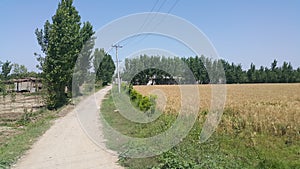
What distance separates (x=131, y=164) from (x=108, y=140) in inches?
125

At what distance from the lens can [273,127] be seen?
983 centimetres

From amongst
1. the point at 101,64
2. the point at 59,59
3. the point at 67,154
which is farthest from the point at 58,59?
the point at 67,154

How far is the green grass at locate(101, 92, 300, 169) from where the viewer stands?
5.88m

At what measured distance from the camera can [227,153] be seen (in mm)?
6938

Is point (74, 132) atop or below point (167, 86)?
below

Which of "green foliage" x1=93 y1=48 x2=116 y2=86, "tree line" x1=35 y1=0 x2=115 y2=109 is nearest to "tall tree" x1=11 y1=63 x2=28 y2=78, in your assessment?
"green foliage" x1=93 y1=48 x2=116 y2=86

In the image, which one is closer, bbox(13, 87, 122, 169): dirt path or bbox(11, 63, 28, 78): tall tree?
bbox(13, 87, 122, 169): dirt path

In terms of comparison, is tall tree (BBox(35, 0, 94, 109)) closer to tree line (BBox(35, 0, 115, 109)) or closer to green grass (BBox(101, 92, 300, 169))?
tree line (BBox(35, 0, 115, 109))

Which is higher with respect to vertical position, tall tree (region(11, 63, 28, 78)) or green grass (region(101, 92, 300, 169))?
tall tree (region(11, 63, 28, 78))

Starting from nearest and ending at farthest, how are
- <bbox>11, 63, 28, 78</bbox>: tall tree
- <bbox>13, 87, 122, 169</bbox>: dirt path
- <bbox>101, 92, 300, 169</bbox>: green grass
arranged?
<bbox>101, 92, 300, 169</bbox>: green grass, <bbox>13, 87, 122, 169</bbox>: dirt path, <bbox>11, 63, 28, 78</bbox>: tall tree

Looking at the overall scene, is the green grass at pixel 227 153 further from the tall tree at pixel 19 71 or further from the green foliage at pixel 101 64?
the tall tree at pixel 19 71

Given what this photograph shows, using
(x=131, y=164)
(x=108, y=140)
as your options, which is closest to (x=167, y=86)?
(x=108, y=140)

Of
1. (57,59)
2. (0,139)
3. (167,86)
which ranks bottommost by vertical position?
(0,139)

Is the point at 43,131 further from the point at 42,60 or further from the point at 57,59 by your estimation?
the point at 42,60
